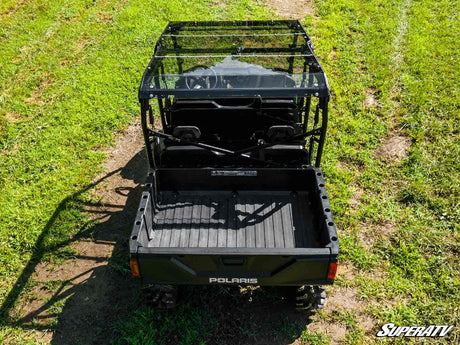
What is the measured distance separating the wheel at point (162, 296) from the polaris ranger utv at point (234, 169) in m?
0.02

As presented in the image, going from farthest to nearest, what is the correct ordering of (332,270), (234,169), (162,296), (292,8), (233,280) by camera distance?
(292,8) < (234,169) < (162,296) < (233,280) < (332,270)

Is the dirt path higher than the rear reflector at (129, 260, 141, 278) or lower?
higher

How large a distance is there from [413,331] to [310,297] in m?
1.26

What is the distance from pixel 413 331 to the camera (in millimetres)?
4172

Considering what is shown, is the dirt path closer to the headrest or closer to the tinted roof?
the tinted roof

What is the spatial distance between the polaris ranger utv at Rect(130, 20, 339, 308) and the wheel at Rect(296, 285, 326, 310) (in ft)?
0.05

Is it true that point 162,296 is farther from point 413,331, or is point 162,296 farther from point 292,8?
point 292,8

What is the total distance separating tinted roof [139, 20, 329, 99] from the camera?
4066 millimetres

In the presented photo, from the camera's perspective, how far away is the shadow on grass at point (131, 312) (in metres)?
4.13

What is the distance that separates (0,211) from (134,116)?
287 centimetres

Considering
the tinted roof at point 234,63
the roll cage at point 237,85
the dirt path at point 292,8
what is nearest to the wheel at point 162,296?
the roll cage at point 237,85

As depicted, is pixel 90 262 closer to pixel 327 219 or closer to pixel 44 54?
pixel 327 219

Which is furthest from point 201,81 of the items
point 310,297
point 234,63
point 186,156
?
point 310,297

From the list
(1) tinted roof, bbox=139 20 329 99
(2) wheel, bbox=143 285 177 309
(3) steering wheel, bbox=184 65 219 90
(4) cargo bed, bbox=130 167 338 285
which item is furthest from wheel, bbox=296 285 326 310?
(3) steering wheel, bbox=184 65 219 90
